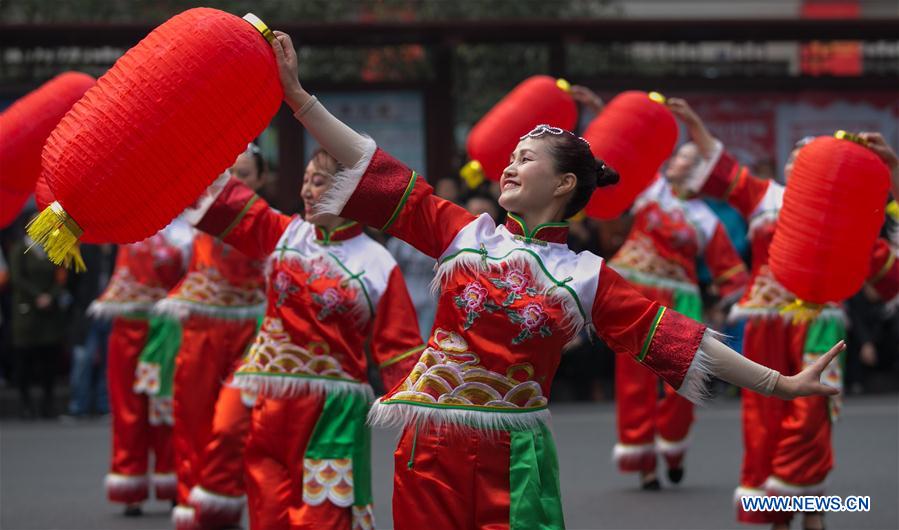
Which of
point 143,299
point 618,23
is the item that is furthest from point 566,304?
point 618,23

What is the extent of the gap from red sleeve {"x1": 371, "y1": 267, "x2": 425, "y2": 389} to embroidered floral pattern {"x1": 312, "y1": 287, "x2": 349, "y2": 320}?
0.15 meters

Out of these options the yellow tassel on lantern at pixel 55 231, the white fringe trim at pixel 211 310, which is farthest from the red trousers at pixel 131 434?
the yellow tassel on lantern at pixel 55 231

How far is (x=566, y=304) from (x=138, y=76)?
1425 millimetres

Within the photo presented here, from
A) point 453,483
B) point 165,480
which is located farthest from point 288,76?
point 165,480

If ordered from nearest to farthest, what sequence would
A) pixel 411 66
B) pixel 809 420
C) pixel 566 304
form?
pixel 566 304
pixel 809 420
pixel 411 66

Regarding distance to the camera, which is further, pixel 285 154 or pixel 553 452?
pixel 285 154

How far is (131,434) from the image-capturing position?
8156mm

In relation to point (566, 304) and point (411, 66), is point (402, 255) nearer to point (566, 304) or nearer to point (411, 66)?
point (411, 66)

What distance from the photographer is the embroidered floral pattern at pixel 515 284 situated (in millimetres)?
4414

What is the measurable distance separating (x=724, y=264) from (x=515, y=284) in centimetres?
497

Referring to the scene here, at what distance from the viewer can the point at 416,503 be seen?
4.37 meters

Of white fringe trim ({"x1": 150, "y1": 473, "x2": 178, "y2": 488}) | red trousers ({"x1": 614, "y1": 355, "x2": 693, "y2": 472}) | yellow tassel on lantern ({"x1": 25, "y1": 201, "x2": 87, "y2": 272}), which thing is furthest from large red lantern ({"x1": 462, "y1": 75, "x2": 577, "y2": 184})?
yellow tassel on lantern ({"x1": 25, "y1": 201, "x2": 87, "y2": 272})

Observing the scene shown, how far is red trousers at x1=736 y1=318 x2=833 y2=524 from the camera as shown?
695 centimetres

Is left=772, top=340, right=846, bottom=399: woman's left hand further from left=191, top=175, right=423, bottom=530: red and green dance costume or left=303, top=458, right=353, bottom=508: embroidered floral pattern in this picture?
left=303, top=458, right=353, bottom=508: embroidered floral pattern
